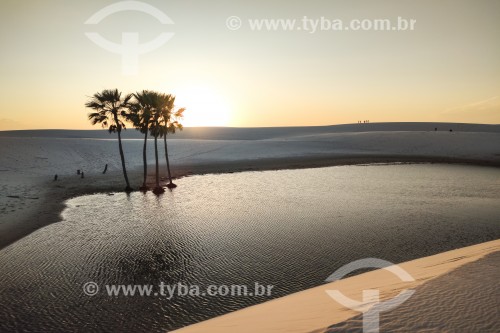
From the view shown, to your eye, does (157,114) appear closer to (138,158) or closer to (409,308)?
(138,158)

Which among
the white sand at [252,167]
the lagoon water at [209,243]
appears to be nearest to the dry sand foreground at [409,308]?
the white sand at [252,167]

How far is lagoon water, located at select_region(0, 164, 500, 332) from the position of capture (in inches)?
359

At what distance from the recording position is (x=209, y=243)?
14922 millimetres

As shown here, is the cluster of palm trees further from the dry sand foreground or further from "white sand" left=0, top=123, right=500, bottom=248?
the dry sand foreground

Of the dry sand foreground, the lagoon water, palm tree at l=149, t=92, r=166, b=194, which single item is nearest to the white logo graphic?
the dry sand foreground

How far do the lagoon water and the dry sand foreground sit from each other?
1.58 m

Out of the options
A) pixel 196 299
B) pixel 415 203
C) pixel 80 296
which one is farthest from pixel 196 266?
pixel 415 203

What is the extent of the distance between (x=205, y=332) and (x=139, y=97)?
2853 centimetres

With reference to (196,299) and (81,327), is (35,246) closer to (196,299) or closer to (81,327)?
(81,327)

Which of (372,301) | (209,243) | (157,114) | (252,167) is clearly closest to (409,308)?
(372,301)

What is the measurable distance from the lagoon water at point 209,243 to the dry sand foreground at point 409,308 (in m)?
1.58

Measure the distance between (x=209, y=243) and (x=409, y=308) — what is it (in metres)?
10.5

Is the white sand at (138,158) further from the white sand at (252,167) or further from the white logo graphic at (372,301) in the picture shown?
the white logo graphic at (372,301)

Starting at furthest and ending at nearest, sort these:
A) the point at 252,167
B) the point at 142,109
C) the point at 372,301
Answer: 1. the point at 252,167
2. the point at 142,109
3. the point at 372,301
